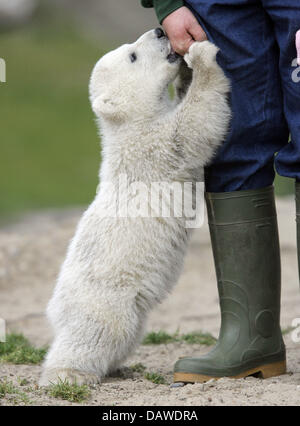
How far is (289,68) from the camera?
331 cm

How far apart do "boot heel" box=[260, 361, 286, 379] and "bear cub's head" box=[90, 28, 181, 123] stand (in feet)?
4.73

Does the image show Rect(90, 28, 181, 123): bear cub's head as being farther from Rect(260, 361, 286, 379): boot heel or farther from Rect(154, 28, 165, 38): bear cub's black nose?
Rect(260, 361, 286, 379): boot heel

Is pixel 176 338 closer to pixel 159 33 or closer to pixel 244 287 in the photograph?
pixel 244 287

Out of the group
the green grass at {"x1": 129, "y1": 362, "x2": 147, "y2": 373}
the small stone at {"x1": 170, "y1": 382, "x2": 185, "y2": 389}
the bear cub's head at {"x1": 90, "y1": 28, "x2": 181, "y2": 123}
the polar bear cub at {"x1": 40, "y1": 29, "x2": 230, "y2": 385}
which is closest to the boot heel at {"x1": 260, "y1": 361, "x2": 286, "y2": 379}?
the small stone at {"x1": 170, "y1": 382, "x2": 185, "y2": 389}

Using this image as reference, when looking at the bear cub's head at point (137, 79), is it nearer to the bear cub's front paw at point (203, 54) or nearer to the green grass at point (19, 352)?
the bear cub's front paw at point (203, 54)

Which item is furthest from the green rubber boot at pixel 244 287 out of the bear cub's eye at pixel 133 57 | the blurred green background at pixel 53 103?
the blurred green background at pixel 53 103

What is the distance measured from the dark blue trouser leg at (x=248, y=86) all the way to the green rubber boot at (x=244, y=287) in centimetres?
11

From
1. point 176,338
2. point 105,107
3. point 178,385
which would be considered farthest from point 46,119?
point 178,385

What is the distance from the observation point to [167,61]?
4070 millimetres

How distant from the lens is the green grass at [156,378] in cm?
388

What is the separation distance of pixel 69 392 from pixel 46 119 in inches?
609
